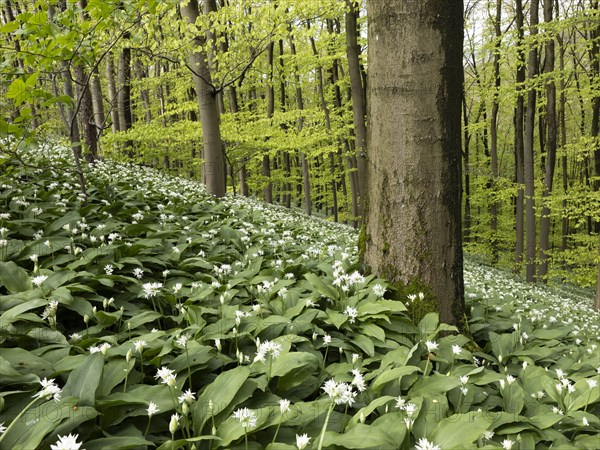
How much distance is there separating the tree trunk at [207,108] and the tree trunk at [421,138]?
19.5 ft

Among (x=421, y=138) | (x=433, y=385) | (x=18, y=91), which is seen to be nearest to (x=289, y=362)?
(x=433, y=385)

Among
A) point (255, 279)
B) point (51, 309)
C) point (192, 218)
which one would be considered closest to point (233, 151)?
point (192, 218)

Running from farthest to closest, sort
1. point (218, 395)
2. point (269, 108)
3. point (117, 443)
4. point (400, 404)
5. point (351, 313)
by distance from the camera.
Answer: point (269, 108), point (351, 313), point (400, 404), point (218, 395), point (117, 443)

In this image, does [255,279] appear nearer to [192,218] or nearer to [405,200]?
[405,200]

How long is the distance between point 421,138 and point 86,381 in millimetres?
2762

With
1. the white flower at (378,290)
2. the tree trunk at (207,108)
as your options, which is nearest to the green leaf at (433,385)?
the white flower at (378,290)

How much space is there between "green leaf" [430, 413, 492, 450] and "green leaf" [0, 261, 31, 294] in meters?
2.59

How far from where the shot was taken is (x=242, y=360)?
2.16 meters

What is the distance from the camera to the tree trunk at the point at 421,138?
9.98ft

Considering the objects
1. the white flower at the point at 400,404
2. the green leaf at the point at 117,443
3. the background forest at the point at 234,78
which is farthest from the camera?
the background forest at the point at 234,78

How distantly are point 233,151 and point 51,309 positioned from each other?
14.3m

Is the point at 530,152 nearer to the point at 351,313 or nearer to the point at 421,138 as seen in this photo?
the point at 421,138

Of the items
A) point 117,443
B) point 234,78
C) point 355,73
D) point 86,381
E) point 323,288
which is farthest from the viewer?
point 355,73

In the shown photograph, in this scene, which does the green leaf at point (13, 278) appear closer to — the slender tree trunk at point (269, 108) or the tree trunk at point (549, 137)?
the slender tree trunk at point (269, 108)
